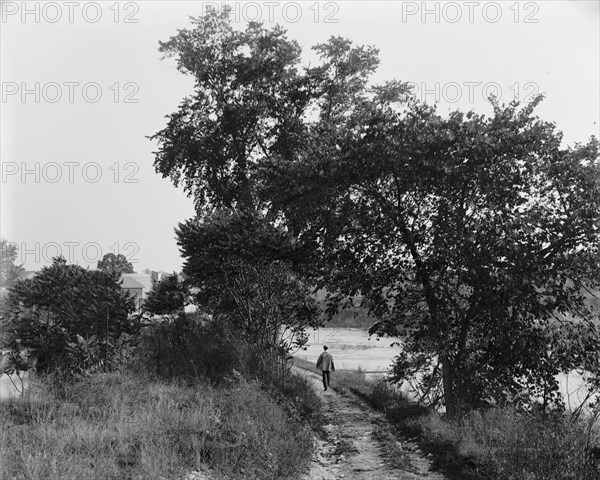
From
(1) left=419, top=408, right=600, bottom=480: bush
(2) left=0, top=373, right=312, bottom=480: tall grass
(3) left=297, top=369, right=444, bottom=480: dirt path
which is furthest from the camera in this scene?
(3) left=297, top=369, right=444, bottom=480: dirt path

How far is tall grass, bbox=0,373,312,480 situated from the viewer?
6094mm

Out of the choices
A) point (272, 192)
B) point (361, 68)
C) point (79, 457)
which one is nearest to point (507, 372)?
point (272, 192)

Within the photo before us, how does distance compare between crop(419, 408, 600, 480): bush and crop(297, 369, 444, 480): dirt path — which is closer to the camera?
crop(419, 408, 600, 480): bush

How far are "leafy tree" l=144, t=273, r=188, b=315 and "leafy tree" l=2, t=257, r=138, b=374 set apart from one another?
7.33m

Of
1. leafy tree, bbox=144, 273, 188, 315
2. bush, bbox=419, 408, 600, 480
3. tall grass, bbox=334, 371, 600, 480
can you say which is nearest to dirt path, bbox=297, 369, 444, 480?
tall grass, bbox=334, 371, 600, 480

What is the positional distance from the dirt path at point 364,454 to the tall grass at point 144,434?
490 mm

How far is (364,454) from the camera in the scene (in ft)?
34.2

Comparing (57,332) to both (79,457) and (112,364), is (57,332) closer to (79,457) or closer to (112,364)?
(112,364)

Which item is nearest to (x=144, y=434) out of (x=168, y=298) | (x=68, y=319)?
(x=68, y=319)

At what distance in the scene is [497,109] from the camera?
13.1 meters

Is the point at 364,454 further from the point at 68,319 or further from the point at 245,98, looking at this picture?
the point at 245,98

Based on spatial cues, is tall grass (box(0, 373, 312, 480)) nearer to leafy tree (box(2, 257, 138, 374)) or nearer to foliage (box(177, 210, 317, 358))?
leafy tree (box(2, 257, 138, 374))

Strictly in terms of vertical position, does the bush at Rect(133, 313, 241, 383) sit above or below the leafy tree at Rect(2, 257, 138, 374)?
below

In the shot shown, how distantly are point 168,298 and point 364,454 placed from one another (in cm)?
1453
